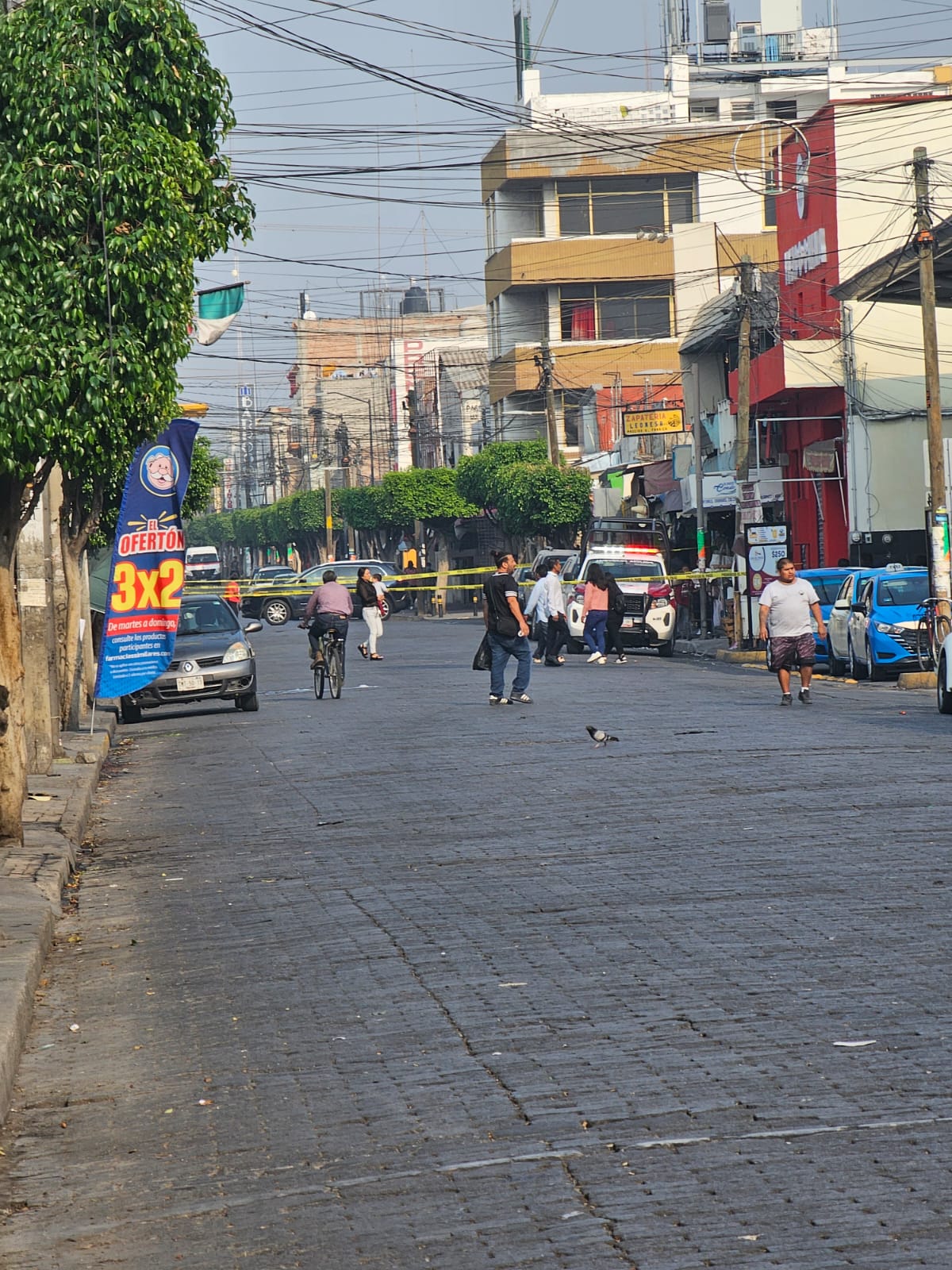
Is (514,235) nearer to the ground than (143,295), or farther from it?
farther from it

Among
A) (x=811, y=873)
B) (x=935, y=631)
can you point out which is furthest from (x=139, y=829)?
(x=935, y=631)

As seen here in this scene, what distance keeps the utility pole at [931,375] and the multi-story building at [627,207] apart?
59826mm

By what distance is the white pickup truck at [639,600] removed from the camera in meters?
38.5

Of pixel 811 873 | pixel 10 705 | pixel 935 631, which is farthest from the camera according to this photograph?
pixel 935 631

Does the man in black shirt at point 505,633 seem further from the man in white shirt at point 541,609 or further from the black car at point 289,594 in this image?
the black car at point 289,594

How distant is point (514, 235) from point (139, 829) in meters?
86.9

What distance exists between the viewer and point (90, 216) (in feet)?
36.7

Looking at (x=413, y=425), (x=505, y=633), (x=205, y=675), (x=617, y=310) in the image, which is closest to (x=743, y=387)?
(x=505, y=633)

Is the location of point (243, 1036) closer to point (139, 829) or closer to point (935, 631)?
point (139, 829)

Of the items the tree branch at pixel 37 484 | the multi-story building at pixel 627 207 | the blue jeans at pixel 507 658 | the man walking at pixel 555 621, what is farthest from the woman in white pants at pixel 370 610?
the multi-story building at pixel 627 207

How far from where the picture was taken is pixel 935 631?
2742cm

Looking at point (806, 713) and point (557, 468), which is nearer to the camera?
point (806, 713)

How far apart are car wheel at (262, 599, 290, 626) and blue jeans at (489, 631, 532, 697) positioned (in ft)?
147

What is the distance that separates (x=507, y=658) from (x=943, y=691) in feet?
18.3
